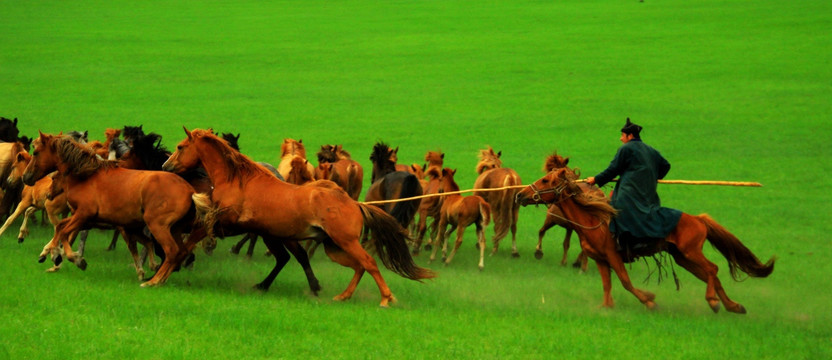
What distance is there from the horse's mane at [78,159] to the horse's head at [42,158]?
122mm

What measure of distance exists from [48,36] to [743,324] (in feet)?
125

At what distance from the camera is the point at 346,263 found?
10.8 m

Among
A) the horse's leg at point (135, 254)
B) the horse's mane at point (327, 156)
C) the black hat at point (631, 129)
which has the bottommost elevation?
the horse's leg at point (135, 254)

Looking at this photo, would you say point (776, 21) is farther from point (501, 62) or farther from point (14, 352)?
point (14, 352)

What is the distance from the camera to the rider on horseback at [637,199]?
10508mm

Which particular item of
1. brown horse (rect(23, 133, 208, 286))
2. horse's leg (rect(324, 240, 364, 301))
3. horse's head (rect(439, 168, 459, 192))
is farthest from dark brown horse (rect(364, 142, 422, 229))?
brown horse (rect(23, 133, 208, 286))

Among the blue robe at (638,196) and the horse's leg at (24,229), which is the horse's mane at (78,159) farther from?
the blue robe at (638,196)

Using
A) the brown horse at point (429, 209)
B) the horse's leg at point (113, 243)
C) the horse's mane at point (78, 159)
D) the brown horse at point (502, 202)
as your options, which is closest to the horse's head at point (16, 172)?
the horse's leg at point (113, 243)

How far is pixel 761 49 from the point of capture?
127 feet

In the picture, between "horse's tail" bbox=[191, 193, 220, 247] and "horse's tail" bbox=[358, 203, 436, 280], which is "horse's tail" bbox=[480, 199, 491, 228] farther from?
"horse's tail" bbox=[191, 193, 220, 247]

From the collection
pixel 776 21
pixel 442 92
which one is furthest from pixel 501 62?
pixel 776 21

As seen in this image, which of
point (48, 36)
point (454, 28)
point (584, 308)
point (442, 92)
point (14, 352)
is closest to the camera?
point (14, 352)

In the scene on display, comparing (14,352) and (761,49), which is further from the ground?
(761,49)

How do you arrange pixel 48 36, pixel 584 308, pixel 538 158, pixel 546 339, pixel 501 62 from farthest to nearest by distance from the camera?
pixel 48 36, pixel 501 62, pixel 538 158, pixel 584 308, pixel 546 339
